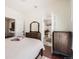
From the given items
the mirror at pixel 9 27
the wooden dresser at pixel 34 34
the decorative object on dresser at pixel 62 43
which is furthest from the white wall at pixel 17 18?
the decorative object on dresser at pixel 62 43

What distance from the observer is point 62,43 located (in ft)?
13.8

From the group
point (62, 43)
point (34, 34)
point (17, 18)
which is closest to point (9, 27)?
point (17, 18)

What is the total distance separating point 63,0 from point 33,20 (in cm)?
252

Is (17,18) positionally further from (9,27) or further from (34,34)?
(34,34)

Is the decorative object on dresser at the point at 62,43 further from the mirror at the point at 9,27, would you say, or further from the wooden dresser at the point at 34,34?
the mirror at the point at 9,27

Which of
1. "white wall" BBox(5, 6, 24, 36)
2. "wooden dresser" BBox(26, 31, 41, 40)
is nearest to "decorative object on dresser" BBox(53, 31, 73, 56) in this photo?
"wooden dresser" BBox(26, 31, 41, 40)

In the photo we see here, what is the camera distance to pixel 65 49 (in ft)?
13.3

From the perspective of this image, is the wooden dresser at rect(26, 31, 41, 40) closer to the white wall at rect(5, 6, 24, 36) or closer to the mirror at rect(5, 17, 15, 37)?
the white wall at rect(5, 6, 24, 36)

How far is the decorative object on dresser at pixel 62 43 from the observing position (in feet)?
12.9

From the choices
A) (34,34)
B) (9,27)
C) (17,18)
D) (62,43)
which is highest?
(17,18)

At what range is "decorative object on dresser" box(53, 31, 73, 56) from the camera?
155 inches
